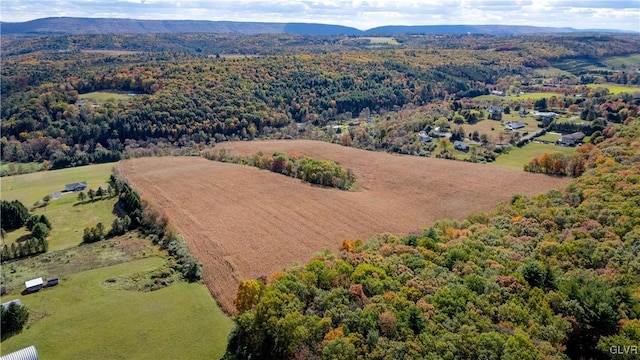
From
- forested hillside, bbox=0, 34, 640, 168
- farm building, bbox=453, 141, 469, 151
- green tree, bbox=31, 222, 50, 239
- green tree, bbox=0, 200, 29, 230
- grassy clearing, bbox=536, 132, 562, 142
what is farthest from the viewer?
forested hillside, bbox=0, 34, 640, 168

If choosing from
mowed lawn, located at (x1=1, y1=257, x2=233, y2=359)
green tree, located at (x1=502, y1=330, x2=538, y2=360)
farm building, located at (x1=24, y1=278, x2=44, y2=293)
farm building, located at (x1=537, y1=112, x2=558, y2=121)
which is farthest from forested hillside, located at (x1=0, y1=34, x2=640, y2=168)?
green tree, located at (x1=502, y1=330, x2=538, y2=360)

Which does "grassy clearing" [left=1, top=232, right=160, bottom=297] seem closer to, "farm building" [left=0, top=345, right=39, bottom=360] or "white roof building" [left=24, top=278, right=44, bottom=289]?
"white roof building" [left=24, top=278, right=44, bottom=289]

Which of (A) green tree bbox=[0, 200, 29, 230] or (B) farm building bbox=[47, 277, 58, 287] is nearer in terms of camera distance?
(B) farm building bbox=[47, 277, 58, 287]

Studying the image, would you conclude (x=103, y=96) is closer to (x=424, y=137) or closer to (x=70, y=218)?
(x=70, y=218)

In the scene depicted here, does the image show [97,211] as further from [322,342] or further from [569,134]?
[569,134]

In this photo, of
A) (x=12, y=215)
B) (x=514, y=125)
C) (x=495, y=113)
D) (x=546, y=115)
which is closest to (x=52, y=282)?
(x=12, y=215)

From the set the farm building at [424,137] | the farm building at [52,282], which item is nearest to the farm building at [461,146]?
the farm building at [424,137]

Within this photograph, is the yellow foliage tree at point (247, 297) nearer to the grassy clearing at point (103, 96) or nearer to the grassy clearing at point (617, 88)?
the grassy clearing at point (103, 96)
